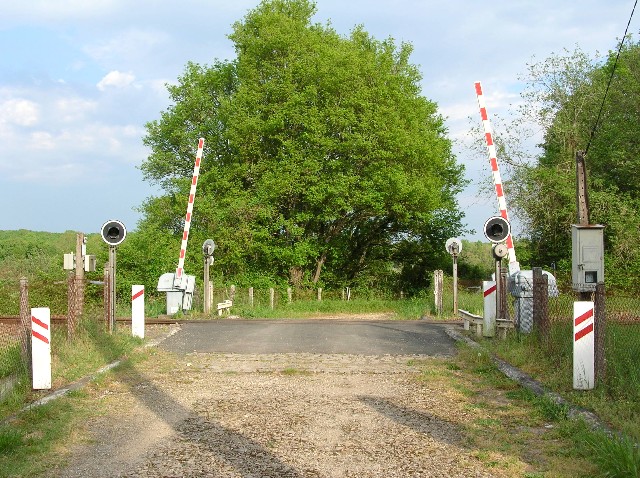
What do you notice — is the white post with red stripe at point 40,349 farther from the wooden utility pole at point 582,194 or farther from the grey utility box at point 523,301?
the grey utility box at point 523,301

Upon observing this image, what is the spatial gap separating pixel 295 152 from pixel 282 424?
3010cm

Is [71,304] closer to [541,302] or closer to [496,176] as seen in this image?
[541,302]

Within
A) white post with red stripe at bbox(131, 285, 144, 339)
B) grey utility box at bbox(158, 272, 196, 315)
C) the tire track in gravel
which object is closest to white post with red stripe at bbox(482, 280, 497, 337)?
the tire track in gravel

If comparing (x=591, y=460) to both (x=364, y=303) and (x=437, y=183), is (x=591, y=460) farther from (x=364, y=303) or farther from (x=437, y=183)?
(x=437, y=183)

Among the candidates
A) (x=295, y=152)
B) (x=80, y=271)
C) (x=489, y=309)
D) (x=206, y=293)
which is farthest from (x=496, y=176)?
(x=295, y=152)

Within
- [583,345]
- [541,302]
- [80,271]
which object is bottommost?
[583,345]

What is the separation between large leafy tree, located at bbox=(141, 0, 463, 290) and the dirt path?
25.4m

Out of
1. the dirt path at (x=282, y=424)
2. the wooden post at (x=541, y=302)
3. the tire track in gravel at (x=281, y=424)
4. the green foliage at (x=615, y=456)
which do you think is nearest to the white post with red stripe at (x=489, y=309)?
the wooden post at (x=541, y=302)

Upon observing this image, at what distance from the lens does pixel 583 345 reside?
860cm

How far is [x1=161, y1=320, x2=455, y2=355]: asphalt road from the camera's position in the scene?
45.6 ft

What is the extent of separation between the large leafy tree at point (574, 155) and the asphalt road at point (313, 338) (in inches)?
833

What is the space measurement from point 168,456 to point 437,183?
35729mm

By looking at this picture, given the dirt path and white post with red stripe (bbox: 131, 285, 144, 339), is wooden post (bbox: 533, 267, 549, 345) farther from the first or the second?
white post with red stripe (bbox: 131, 285, 144, 339)

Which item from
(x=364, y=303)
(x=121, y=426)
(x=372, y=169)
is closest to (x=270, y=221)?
(x=372, y=169)
